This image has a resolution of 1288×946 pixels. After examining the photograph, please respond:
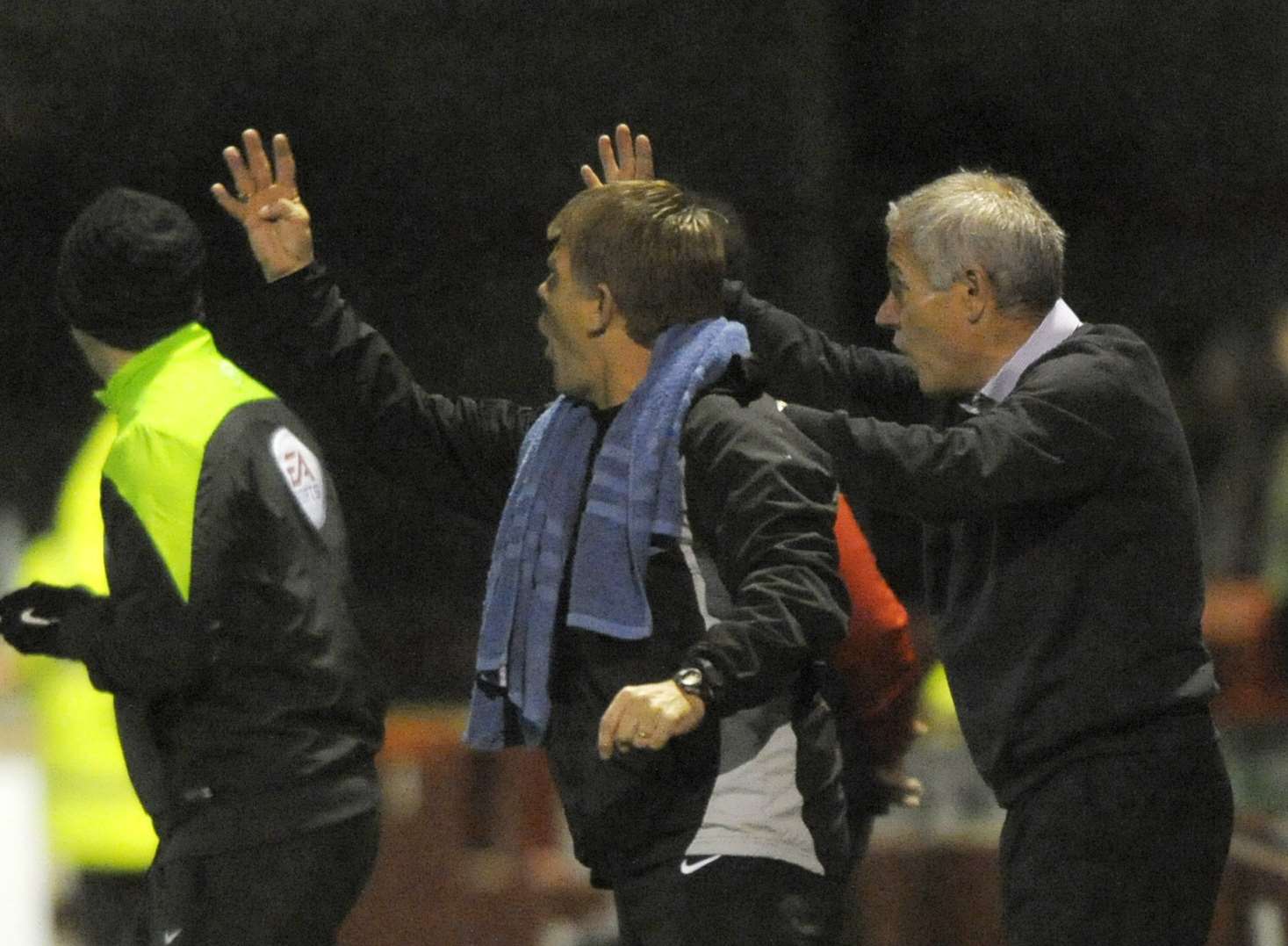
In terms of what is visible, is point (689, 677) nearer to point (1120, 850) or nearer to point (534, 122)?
point (1120, 850)

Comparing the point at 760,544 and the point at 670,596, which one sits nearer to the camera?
the point at 760,544

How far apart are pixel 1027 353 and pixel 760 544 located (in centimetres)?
46

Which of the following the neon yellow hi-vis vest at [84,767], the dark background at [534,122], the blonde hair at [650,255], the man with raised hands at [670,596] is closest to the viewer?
the man with raised hands at [670,596]

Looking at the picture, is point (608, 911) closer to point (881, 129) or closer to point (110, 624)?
point (881, 129)

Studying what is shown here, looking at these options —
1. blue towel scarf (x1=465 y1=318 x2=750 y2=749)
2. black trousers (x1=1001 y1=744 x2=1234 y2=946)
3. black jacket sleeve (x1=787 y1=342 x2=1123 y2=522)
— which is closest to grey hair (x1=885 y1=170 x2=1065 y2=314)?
black jacket sleeve (x1=787 y1=342 x2=1123 y2=522)

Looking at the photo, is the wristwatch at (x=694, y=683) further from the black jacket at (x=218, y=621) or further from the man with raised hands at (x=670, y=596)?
the black jacket at (x=218, y=621)

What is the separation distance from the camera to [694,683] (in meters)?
2.75

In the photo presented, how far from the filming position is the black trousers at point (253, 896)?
3.26 metres

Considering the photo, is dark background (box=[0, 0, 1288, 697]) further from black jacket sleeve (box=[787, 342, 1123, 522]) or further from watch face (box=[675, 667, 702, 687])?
watch face (box=[675, 667, 702, 687])

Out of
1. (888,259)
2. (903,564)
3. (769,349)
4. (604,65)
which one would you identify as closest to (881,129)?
(604,65)

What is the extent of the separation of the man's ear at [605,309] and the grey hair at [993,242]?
38 cm

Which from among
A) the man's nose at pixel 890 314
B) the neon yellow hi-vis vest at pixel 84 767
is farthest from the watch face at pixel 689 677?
the neon yellow hi-vis vest at pixel 84 767

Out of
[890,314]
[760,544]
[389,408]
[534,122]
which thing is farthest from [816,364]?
[534,122]

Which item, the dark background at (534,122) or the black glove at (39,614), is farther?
the dark background at (534,122)
